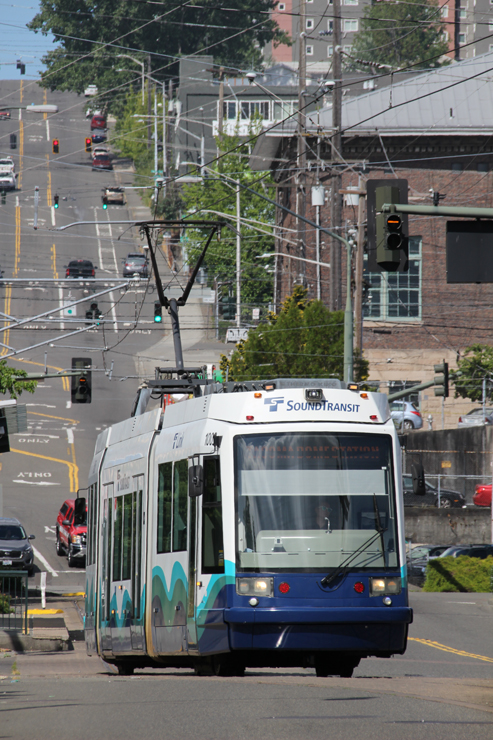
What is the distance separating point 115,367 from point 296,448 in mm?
53736

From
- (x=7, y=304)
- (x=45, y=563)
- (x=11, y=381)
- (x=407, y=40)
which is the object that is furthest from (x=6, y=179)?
(x=11, y=381)

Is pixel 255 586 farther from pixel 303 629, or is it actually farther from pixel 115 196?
pixel 115 196

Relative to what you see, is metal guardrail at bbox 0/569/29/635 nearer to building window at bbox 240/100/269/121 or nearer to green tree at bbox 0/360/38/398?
green tree at bbox 0/360/38/398

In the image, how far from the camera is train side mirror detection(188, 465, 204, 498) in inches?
448

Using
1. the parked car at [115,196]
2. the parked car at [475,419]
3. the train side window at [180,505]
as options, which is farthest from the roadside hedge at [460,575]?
the parked car at [115,196]

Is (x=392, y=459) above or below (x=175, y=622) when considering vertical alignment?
above

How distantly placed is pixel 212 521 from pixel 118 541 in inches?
131

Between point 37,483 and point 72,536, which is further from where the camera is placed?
point 37,483

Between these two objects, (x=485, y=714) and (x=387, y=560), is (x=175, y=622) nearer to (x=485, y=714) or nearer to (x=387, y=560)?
(x=387, y=560)

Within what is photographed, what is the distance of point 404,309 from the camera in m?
58.2

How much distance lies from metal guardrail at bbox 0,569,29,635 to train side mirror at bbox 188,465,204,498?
35.5 feet

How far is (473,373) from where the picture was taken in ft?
181

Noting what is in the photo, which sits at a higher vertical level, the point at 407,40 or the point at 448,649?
the point at 407,40

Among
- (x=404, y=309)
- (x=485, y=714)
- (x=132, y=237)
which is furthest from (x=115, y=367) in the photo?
(x=485, y=714)
